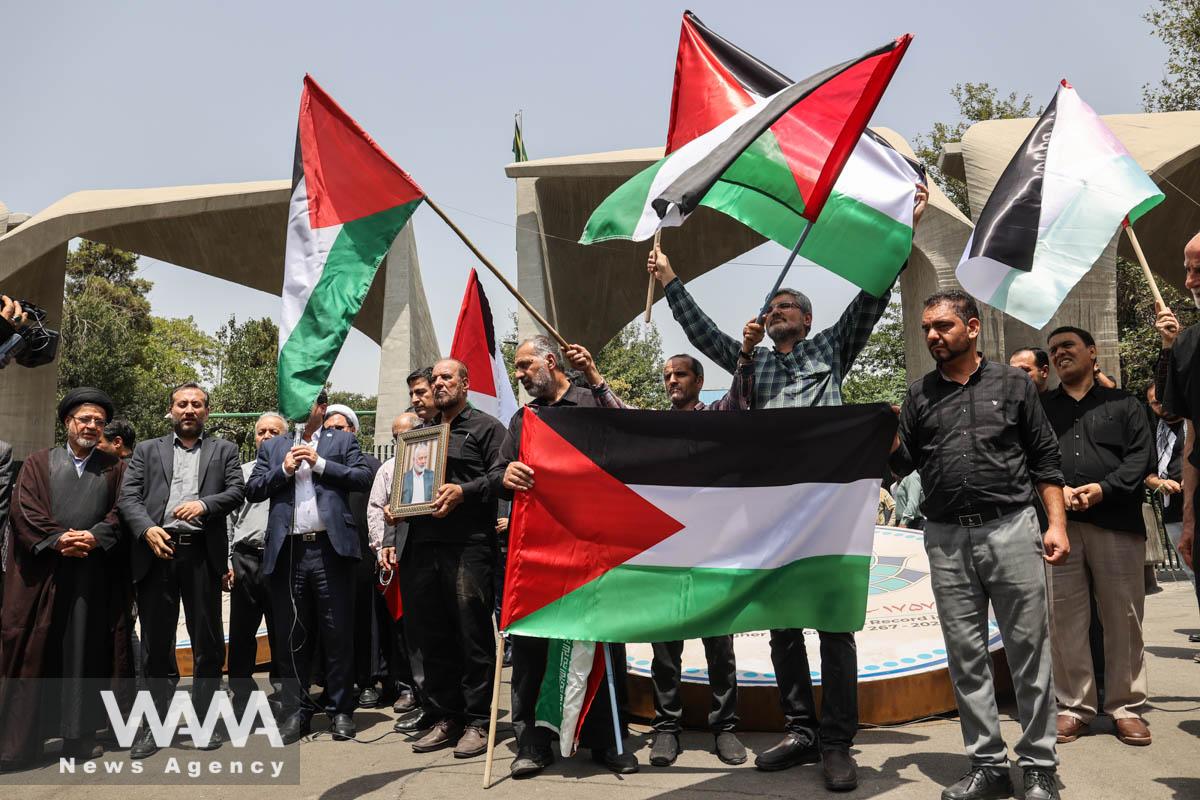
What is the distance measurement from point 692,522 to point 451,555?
59.3 inches

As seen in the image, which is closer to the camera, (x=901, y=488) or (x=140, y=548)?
(x=140, y=548)

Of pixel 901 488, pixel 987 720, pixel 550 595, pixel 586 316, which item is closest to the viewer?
pixel 987 720

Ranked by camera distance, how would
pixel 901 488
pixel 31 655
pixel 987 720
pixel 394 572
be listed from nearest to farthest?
pixel 987 720 → pixel 31 655 → pixel 394 572 → pixel 901 488

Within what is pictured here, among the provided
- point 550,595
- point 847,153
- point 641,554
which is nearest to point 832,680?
point 641,554

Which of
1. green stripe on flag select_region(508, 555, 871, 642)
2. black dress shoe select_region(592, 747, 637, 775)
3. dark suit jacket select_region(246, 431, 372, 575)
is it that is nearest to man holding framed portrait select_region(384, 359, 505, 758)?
dark suit jacket select_region(246, 431, 372, 575)

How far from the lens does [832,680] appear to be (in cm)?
432

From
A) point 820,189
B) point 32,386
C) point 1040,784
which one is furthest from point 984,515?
point 32,386

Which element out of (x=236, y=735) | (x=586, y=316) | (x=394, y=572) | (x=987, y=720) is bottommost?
(x=236, y=735)

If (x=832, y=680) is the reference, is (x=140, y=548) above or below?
above

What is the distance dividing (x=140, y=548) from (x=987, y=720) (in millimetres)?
4636

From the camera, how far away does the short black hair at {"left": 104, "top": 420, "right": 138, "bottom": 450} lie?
7352 millimetres

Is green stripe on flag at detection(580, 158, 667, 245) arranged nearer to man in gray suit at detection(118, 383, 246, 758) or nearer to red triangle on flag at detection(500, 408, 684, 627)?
red triangle on flag at detection(500, 408, 684, 627)

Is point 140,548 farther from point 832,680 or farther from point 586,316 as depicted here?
point 586,316

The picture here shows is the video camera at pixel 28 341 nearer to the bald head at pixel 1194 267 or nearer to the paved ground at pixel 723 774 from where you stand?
the paved ground at pixel 723 774
